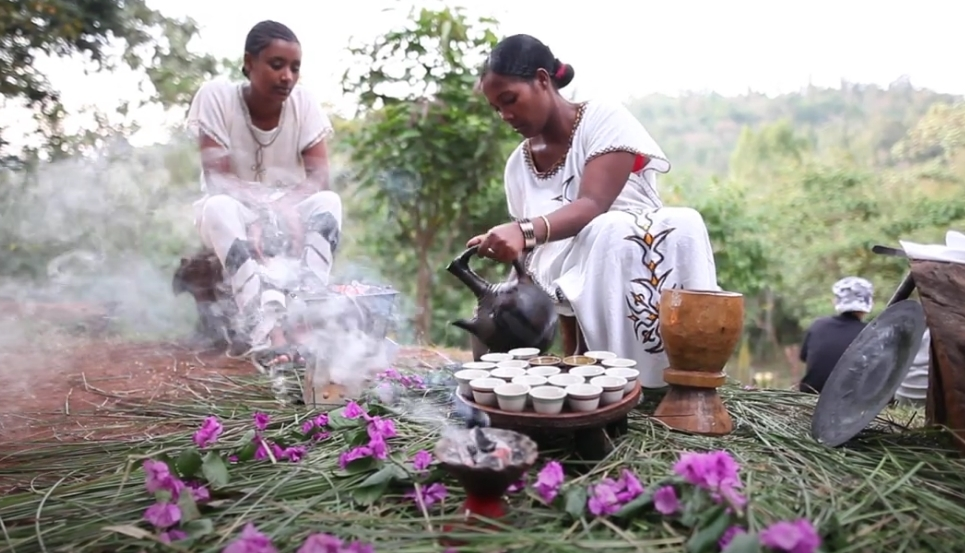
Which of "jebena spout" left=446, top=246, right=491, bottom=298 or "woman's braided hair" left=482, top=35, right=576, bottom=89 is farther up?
"woman's braided hair" left=482, top=35, right=576, bottom=89

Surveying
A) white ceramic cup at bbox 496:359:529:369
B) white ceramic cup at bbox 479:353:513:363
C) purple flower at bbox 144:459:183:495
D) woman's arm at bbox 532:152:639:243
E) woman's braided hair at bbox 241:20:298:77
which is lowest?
purple flower at bbox 144:459:183:495

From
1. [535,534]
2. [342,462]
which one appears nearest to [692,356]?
[535,534]

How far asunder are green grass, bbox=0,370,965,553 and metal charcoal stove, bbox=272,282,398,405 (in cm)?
32

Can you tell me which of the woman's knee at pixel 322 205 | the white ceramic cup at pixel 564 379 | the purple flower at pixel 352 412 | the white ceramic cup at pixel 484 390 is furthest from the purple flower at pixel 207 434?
the woman's knee at pixel 322 205

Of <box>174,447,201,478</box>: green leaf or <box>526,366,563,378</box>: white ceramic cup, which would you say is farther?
<box>526,366,563,378</box>: white ceramic cup

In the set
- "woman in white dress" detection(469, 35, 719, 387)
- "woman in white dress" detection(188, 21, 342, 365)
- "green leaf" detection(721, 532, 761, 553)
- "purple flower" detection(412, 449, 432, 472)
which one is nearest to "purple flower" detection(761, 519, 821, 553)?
"green leaf" detection(721, 532, 761, 553)

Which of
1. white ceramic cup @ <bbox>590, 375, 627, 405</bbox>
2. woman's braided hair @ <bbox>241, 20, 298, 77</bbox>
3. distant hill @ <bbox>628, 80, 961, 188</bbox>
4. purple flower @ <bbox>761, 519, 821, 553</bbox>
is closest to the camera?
purple flower @ <bbox>761, 519, 821, 553</bbox>

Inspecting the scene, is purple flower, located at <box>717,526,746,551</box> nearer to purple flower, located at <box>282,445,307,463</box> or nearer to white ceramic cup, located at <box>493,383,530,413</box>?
white ceramic cup, located at <box>493,383,530,413</box>

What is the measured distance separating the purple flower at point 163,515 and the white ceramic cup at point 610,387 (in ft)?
3.52

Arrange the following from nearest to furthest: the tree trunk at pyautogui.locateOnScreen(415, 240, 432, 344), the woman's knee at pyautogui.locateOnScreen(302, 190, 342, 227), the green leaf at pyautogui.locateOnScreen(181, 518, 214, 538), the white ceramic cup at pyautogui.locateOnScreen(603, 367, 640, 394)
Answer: the green leaf at pyautogui.locateOnScreen(181, 518, 214, 538), the white ceramic cup at pyautogui.locateOnScreen(603, 367, 640, 394), the woman's knee at pyautogui.locateOnScreen(302, 190, 342, 227), the tree trunk at pyautogui.locateOnScreen(415, 240, 432, 344)

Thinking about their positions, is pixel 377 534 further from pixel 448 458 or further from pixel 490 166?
pixel 490 166

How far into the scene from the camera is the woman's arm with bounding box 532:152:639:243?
99.7 inches

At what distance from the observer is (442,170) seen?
5.10 m

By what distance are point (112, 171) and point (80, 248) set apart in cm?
65
